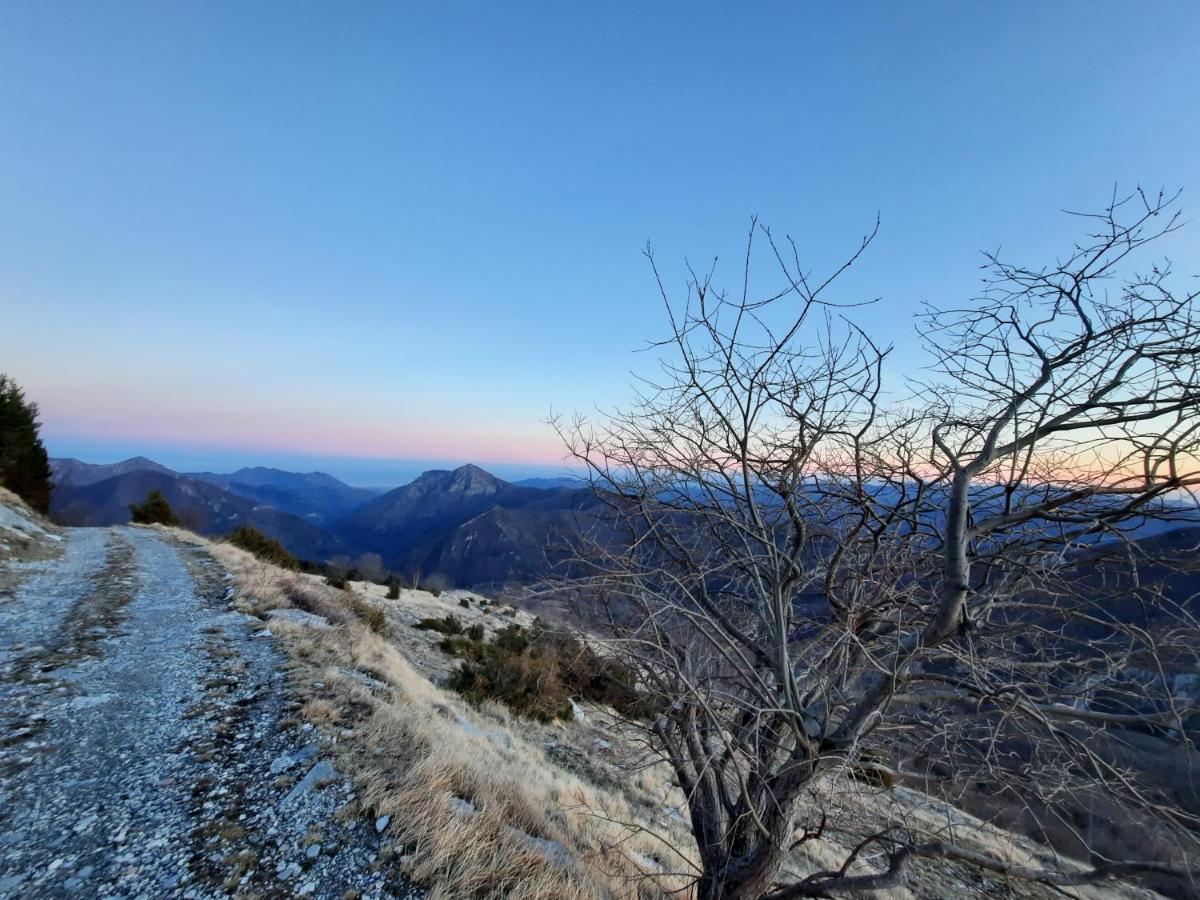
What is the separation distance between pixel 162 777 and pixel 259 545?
1984 cm

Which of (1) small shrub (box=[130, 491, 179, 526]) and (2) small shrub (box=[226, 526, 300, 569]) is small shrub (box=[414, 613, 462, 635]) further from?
(1) small shrub (box=[130, 491, 179, 526])

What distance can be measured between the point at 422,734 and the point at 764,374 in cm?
490

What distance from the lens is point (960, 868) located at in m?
9.39

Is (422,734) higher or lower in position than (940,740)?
lower

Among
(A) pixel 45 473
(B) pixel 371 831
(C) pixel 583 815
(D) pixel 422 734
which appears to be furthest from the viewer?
(A) pixel 45 473

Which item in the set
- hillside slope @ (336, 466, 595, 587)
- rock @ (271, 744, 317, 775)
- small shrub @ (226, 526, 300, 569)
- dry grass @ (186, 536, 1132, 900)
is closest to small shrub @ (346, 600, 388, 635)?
dry grass @ (186, 536, 1132, 900)

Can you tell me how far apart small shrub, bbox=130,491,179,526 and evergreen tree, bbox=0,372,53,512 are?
3.78 m

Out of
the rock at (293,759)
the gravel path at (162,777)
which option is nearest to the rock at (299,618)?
the gravel path at (162,777)

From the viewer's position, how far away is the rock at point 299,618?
890cm

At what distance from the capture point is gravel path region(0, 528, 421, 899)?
3.08 meters

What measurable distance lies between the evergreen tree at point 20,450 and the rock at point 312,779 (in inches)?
1316

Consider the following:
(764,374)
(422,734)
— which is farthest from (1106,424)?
(422,734)

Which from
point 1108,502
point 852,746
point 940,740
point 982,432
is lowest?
point 940,740

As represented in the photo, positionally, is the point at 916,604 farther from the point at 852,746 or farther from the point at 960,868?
the point at 960,868
